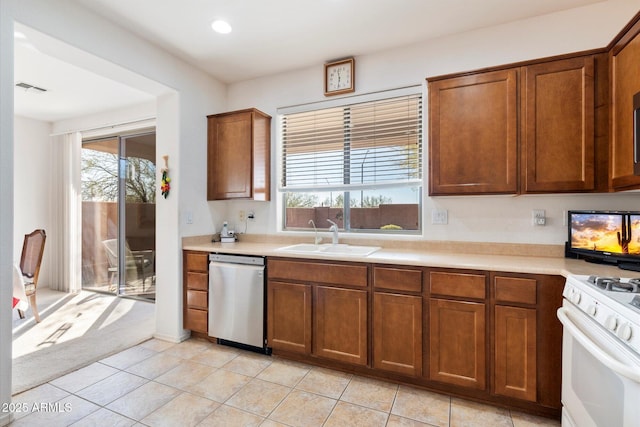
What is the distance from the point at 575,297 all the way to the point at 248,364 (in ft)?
7.47

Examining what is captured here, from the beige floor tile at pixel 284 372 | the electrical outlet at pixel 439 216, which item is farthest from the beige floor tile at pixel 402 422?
the electrical outlet at pixel 439 216

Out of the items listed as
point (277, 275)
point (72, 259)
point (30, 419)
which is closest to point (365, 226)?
point (277, 275)

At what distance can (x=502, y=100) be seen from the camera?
2156 millimetres

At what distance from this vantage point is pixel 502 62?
2455 millimetres

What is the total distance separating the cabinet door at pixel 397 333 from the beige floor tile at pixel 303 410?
48 centimetres

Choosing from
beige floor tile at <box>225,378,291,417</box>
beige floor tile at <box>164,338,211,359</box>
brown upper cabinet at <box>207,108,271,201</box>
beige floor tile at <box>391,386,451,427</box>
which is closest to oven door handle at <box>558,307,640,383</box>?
beige floor tile at <box>391,386,451,427</box>

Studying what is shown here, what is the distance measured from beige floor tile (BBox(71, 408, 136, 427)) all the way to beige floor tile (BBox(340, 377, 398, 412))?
1.33 m

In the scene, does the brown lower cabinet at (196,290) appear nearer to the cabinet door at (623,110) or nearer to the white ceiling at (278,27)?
the white ceiling at (278,27)

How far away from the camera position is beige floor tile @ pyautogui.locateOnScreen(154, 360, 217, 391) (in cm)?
224

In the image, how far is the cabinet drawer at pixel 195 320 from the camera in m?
2.94

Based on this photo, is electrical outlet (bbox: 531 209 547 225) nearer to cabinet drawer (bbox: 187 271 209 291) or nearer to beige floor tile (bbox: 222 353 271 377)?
beige floor tile (bbox: 222 353 271 377)

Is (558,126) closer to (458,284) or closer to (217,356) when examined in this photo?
(458,284)

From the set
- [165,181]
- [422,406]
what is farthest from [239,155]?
[422,406]

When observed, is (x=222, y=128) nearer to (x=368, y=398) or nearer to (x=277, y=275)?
(x=277, y=275)
